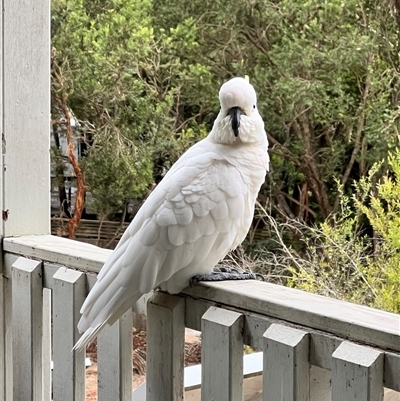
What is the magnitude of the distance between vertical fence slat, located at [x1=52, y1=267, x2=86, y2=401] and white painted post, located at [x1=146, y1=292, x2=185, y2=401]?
0.16 meters

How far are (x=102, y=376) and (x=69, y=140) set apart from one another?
2012 mm

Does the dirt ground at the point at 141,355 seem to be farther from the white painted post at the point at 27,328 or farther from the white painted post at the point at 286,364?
the white painted post at the point at 286,364

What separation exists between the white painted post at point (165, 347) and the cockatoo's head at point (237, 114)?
241mm

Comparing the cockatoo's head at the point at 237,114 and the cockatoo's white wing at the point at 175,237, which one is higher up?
the cockatoo's head at the point at 237,114

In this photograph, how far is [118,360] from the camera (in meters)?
0.98

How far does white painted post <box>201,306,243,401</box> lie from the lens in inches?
31.5

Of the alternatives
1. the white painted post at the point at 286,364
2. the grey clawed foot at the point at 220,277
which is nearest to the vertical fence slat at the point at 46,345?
the grey clawed foot at the point at 220,277

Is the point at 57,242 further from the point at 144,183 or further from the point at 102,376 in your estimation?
the point at 144,183

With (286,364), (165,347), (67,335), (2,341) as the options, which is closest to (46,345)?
(2,341)

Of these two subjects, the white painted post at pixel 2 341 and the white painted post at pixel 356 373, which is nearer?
the white painted post at pixel 356 373

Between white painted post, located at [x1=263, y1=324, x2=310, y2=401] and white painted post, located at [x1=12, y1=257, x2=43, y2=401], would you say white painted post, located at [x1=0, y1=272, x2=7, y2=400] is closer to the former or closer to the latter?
white painted post, located at [x1=12, y1=257, x2=43, y2=401]

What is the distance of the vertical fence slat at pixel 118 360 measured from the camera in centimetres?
98

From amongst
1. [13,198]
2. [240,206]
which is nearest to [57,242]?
[13,198]

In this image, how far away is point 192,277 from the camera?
898mm
